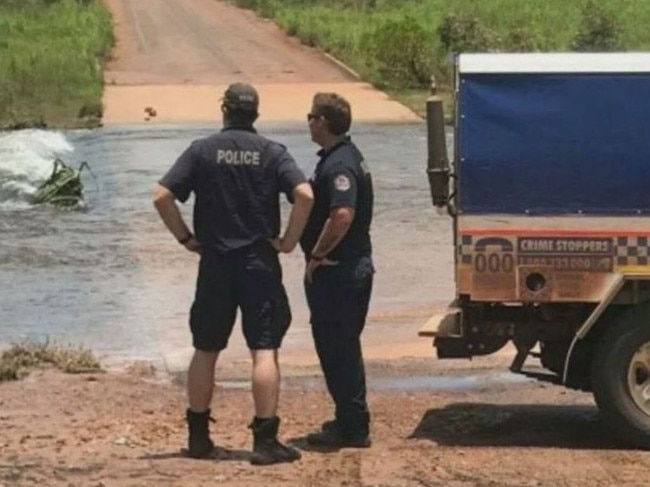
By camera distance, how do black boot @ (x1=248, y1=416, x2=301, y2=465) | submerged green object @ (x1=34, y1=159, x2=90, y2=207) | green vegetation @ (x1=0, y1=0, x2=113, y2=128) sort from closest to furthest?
black boot @ (x1=248, y1=416, x2=301, y2=465) → submerged green object @ (x1=34, y1=159, x2=90, y2=207) → green vegetation @ (x1=0, y1=0, x2=113, y2=128)

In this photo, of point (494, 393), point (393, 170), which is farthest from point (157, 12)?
point (494, 393)

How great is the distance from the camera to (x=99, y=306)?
1434cm

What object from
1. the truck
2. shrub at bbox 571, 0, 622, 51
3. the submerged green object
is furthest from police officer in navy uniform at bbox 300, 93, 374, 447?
shrub at bbox 571, 0, 622, 51

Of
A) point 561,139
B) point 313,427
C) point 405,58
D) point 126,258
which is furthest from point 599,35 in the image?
point 561,139

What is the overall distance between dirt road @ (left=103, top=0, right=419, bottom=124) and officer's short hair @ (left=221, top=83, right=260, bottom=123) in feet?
80.4

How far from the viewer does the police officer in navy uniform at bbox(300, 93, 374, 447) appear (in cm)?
841

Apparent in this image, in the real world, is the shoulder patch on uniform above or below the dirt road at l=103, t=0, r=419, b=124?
above

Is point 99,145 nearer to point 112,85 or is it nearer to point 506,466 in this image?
point 112,85

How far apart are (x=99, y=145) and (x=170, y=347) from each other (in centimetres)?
1678

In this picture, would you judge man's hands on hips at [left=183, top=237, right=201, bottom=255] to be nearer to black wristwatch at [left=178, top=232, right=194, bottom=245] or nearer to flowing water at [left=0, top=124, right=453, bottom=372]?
black wristwatch at [left=178, top=232, right=194, bottom=245]

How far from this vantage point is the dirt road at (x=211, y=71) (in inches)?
1364

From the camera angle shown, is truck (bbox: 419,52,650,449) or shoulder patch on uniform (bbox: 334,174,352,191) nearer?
shoulder patch on uniform (bbox: 334,174,352,191)

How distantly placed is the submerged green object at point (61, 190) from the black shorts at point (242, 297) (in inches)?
511

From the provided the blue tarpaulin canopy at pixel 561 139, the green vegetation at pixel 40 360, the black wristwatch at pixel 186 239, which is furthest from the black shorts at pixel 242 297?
the green vegetation at pixel 40 360
